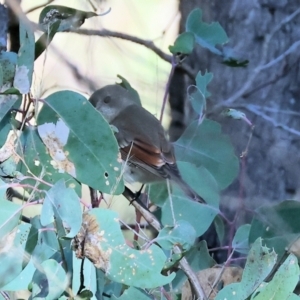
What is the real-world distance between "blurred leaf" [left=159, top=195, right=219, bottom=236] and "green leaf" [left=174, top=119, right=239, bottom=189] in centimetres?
14

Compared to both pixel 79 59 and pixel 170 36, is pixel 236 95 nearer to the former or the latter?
pixel 170 36

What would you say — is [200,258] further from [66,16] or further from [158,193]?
[66,16]

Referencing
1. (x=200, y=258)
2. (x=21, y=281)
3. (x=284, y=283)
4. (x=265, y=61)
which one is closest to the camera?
(x=284, y=283)

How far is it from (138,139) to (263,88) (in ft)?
1.81

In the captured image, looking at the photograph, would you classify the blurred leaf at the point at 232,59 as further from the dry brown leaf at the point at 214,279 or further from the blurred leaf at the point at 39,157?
A: the blurred leaf at the point at 39,157

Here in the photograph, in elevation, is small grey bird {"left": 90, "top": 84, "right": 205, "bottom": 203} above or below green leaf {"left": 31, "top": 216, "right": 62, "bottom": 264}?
below

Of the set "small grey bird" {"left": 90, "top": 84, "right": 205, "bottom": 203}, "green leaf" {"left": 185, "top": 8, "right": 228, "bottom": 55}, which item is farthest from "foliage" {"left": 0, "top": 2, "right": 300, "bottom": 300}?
"green leaf" {"left": 185, "top": 8, "right": 228, "bottom": 55}

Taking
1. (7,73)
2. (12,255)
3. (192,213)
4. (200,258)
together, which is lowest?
(200,258)

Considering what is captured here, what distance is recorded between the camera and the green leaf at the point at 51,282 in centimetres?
82

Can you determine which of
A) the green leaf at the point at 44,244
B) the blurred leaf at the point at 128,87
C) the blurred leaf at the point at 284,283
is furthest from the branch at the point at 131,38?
the blurred leaf at the point at 284,283

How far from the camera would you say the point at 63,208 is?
31.0 inches

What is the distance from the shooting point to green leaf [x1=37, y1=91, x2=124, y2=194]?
949 mm

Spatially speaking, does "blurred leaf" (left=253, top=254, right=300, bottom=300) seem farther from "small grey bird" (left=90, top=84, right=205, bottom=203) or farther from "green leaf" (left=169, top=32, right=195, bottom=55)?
"green leaf" (left=169, top=32, right=195, bottom=55)

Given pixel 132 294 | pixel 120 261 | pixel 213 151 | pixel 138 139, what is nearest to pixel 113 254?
pixel 120 261
